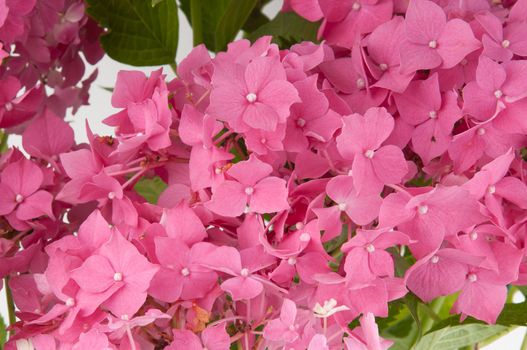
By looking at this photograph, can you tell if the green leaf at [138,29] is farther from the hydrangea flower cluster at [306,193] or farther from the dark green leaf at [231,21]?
the hydrangea flower cluster at [306,193]

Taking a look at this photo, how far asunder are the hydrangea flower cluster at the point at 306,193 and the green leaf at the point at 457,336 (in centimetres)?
14

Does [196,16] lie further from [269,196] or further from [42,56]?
[269,196]

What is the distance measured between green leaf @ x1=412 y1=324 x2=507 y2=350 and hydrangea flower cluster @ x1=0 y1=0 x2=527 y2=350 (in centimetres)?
14

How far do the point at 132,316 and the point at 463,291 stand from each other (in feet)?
0.59

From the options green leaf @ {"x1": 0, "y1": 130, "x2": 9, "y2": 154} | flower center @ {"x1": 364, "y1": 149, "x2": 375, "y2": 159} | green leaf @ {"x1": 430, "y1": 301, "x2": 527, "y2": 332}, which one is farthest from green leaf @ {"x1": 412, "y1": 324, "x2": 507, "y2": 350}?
green leaf @ {"x1": 0, "y1": 130, "x2": 9, "y2": 154}

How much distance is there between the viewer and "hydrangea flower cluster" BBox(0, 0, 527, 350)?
0.43m

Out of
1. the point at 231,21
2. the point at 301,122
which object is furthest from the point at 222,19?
the point at 301,122

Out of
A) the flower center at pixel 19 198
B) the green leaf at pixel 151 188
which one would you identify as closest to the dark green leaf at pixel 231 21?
the green leaf at pixel 151 188

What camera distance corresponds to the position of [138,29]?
2.20 ft

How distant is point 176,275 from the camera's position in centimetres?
44

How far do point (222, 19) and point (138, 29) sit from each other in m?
0.06

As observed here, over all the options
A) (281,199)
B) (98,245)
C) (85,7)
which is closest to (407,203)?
(281,199)

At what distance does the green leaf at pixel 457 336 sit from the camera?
62cm

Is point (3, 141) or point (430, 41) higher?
point (430, 41)
